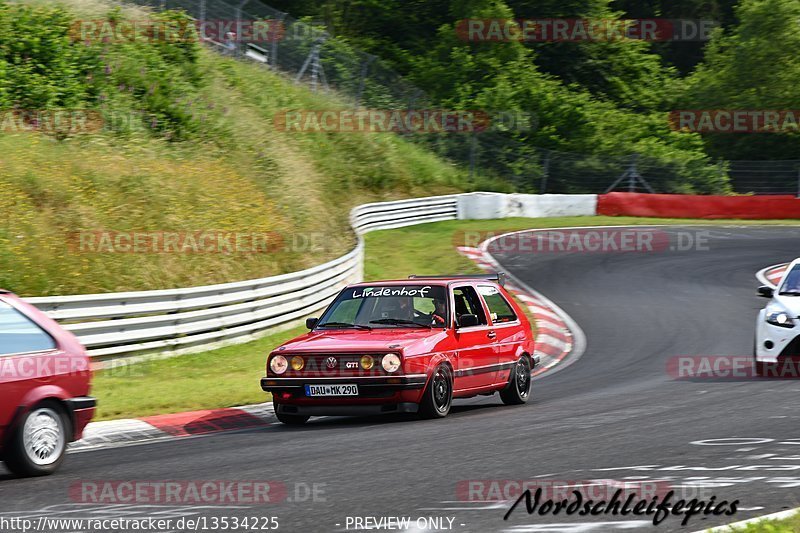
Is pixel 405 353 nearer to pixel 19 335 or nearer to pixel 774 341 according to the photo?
pixel 19 335

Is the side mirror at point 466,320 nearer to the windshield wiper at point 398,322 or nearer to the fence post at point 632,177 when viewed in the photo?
the windshield wiper at point 398,322

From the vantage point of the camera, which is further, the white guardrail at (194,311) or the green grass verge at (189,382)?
the white guardrail at (194,311)

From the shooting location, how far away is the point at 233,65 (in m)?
38.4

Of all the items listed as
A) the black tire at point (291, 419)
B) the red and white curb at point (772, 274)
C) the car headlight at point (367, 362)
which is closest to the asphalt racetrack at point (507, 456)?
the black tire at point (291, 419)

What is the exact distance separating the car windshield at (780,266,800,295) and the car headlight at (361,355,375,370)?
592 cm

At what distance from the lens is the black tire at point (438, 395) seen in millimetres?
10734

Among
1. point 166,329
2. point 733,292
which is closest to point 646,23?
point 733,292

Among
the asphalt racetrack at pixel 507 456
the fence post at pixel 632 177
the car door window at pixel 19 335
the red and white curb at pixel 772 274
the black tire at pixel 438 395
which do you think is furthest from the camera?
the fence post at pixel 632 177

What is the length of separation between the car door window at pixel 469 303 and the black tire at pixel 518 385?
2.33 ft

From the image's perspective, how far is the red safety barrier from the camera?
3934 centimetres

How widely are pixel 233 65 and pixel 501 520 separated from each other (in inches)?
1337

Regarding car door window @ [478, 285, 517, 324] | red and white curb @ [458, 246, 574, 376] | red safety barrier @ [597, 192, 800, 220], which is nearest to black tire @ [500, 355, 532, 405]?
car door window @ [478, 285, 517, 324]

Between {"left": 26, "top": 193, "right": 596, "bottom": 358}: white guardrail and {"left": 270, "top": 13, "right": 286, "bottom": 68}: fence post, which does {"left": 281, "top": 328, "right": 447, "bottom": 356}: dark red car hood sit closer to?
{"left": 26, "top": 193, "right": 596, "bottom": 358}: white guardrail

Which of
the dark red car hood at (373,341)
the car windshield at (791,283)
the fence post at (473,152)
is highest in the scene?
the fence post at (473,152)
